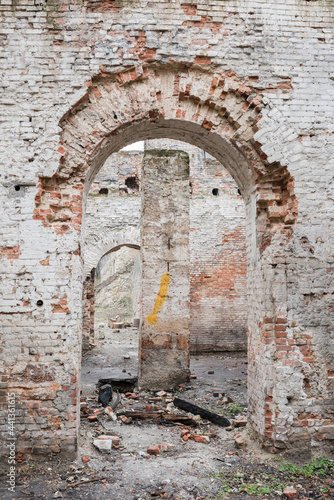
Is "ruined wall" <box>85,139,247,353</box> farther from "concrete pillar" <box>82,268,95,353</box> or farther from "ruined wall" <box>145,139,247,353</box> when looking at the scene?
"concrete pillar" <box>82,268,95,353</box>

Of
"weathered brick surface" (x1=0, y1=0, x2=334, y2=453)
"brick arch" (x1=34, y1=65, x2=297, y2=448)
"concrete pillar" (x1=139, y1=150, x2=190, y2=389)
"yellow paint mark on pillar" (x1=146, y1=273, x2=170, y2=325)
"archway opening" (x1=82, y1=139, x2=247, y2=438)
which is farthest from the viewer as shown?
"archway opening" (x1=82, y1=139, x2=247, y2=438)

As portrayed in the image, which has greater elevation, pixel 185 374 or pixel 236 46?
pixel 236 46

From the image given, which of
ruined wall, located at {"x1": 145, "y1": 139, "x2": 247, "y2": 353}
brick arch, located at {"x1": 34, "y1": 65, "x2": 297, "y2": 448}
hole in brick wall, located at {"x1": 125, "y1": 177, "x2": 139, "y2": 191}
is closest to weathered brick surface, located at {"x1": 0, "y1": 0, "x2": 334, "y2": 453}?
brick arch, located at {"x1": 34, "y1": 65, "x2": 297, "y2": 448}

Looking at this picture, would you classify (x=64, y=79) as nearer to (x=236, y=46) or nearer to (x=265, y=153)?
(x=236, y=46)

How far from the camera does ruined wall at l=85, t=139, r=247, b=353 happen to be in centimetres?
1130

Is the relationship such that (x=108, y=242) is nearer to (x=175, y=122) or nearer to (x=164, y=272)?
(x=164, y=272)

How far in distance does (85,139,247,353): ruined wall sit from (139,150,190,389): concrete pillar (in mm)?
3895

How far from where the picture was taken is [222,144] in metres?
4.55

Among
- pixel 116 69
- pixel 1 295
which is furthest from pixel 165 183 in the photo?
pixel 1 295

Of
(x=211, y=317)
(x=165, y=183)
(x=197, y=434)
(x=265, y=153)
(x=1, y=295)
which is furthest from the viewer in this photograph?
(x=211, y=317)

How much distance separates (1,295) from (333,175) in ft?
12.6

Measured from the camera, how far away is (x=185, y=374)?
23.9ft

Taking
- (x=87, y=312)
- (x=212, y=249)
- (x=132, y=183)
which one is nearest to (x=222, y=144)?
(x=212, y=249)

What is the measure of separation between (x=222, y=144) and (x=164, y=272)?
3.39 metres
